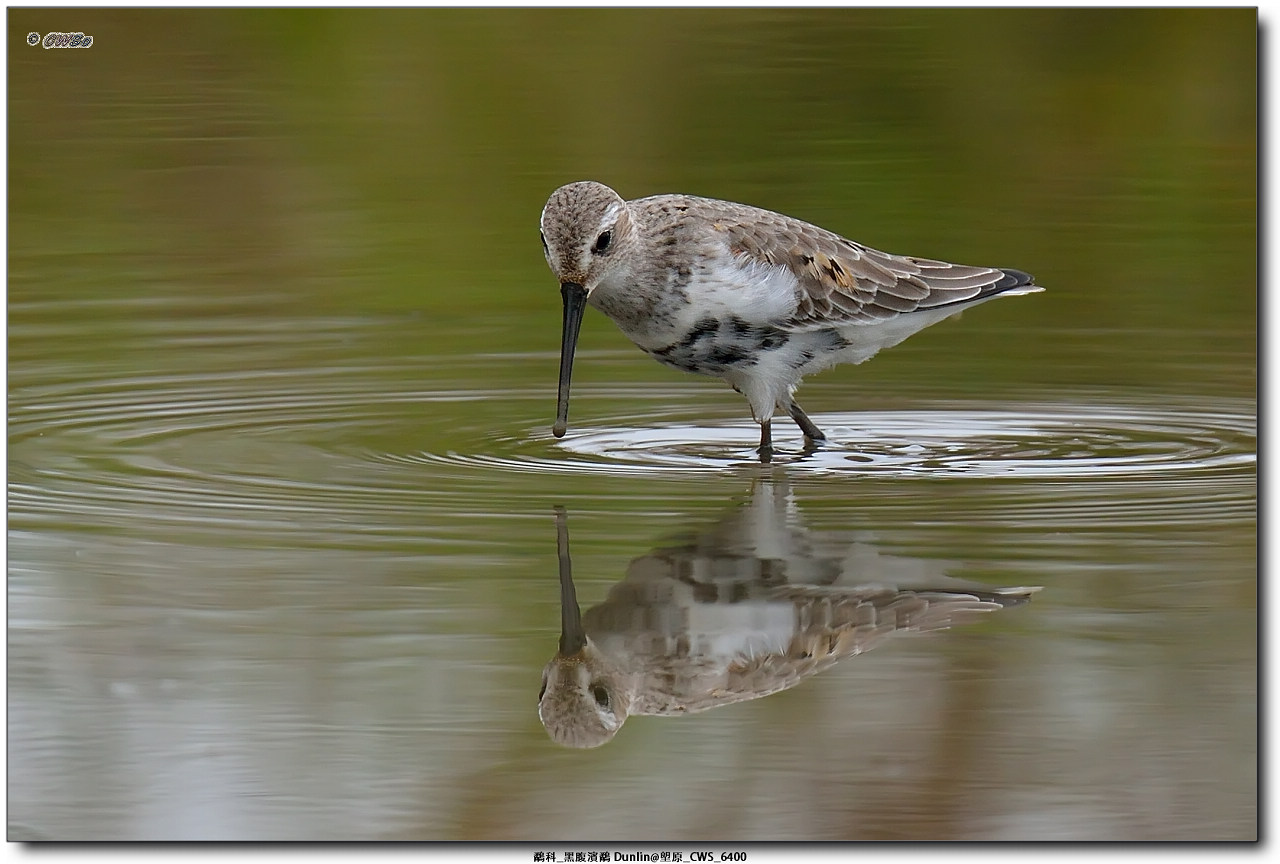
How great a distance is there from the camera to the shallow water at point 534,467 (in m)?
6.28

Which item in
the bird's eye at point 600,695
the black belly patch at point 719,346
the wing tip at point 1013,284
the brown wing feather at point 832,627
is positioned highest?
the wing tip at point 1013,284

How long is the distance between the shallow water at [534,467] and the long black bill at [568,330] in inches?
13.2

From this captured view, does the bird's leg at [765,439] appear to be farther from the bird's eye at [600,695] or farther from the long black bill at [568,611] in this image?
the bird's eye at [600,695]

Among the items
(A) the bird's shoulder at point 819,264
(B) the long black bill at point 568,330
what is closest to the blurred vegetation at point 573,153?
(A) the bird's shoulder at point 819,264

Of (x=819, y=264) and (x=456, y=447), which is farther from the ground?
(x=819, y=264)

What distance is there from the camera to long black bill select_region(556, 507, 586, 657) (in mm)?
7102

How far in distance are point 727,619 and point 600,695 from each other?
78 cm

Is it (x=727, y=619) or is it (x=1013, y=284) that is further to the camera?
(x=1013, y=284)

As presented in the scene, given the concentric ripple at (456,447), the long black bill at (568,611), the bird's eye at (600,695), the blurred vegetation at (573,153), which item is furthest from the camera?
the blurred vegetation at (573,153)

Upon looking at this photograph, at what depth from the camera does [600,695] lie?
670 cm

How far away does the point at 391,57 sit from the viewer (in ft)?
37.8

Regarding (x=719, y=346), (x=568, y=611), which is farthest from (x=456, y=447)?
(x=568, y=611)

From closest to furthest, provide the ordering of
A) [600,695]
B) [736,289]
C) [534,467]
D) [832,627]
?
1. [600,695]
2. [832,627]
3. [534,467]
4. [736,289]

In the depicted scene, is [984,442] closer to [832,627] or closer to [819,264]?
[819,264]
